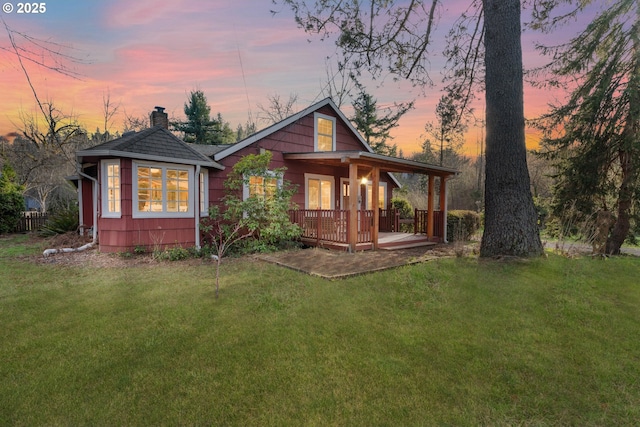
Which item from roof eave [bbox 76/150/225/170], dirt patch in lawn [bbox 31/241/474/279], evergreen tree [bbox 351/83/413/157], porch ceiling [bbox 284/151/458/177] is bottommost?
dirt patch in lawn [bbox 31/241/474/279]

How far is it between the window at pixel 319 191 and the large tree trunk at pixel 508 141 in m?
6.75

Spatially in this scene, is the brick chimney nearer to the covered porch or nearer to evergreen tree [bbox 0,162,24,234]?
the covered porch

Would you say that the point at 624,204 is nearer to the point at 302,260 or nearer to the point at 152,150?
the point at 302,260

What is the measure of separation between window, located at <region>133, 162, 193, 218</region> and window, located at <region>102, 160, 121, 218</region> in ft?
1.81

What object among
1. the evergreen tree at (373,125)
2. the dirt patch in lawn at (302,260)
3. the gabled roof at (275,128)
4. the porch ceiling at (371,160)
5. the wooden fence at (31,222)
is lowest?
the dirt patch in lawn at (302,260)

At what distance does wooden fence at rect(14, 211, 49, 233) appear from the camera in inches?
559

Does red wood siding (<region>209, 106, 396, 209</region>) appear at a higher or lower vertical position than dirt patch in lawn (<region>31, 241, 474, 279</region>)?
higher

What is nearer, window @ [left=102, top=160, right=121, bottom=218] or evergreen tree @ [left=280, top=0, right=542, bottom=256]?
evergreen tree @ [left=280, top=0, right=542, bottom=256]

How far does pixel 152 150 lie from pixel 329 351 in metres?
7.34

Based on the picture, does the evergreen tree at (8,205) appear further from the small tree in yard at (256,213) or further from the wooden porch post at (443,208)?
the wooden porch post at (443,208)

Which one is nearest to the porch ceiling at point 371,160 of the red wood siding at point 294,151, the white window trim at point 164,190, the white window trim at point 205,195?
the red wood siding at point 294,151

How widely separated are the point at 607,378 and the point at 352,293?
293 centimetres

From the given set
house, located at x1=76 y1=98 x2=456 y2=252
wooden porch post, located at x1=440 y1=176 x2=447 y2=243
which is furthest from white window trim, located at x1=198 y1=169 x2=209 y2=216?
wooden porch post, located at x1=440 y1=176 x2=447 y2=243

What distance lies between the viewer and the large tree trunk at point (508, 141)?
21.1 feet
